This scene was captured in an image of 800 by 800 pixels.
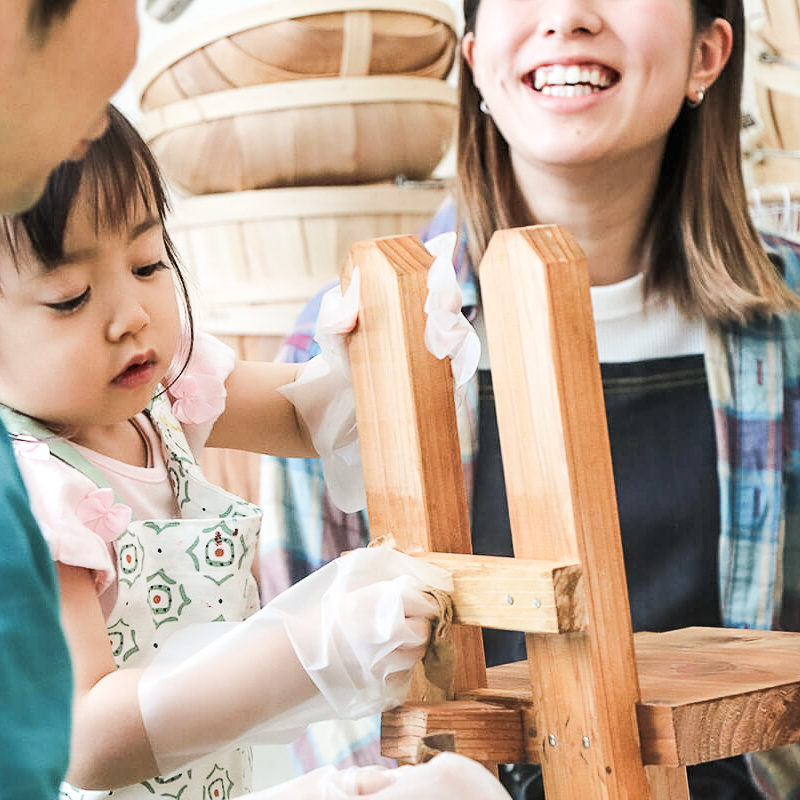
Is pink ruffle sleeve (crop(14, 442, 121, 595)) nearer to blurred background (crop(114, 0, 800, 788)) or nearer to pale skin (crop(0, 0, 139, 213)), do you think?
pale skin (crop(0, 0, 139, 213))

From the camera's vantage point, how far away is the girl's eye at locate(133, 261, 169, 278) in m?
0.88

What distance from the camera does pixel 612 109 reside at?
4.27ft

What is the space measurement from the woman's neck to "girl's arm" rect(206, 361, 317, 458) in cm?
45

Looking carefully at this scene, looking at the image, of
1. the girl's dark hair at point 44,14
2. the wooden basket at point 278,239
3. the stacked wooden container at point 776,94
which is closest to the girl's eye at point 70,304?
the girl's dark hair at point 44,14

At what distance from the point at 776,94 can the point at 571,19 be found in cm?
81

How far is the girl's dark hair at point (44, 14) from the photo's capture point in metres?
0.51

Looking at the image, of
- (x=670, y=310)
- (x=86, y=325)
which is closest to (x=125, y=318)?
(x=86, y=325)

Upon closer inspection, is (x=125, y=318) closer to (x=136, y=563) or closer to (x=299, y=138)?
(x=136, y=563)

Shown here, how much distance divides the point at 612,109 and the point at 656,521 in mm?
443

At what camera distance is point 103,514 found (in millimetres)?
867

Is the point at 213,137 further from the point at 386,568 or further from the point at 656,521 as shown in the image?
the point at 386,568

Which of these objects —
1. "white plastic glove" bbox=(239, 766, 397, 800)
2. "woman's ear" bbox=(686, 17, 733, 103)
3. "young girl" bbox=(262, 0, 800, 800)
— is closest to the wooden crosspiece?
"white plastic glove" bbox=(239, 766, 397, 800)

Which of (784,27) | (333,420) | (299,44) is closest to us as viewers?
(333,420)

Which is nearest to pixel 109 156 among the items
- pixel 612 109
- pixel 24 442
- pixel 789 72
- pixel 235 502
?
pixel 24 442
